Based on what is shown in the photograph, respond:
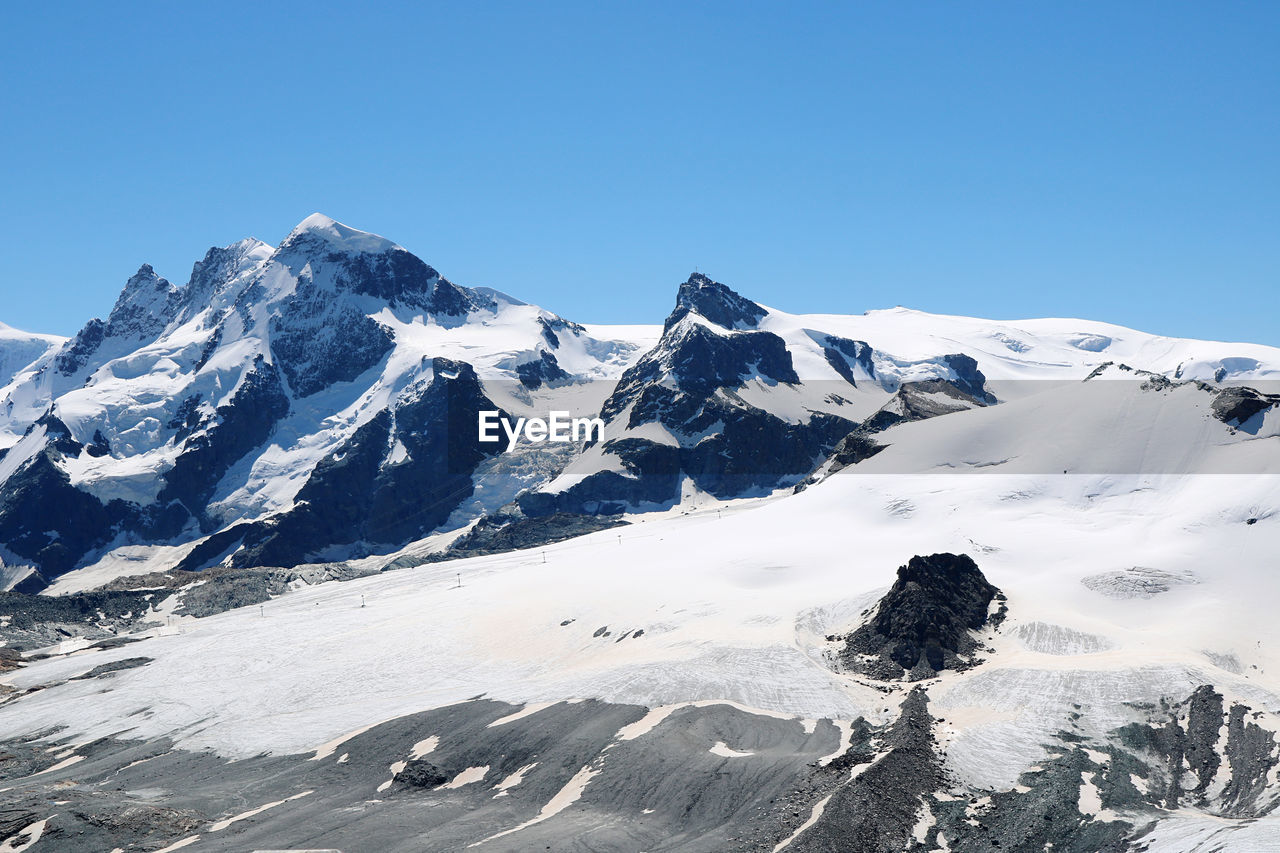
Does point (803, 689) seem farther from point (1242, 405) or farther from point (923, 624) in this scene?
point (1242, 405)

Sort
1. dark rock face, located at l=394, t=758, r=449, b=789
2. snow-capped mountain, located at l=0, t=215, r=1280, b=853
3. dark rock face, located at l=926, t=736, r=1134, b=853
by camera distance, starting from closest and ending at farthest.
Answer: dark rock face, located at l=926, t=736, r=1134, b=853
snow-capped mountain, located at l=0, t=215, r=1280, b=853
dark rock face, located at l=394, t=758, r=449, b=789

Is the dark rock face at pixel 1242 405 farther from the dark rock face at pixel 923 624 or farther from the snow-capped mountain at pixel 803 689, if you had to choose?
the dark rock face at pixel 923 624

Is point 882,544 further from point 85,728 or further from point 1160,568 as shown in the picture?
point 85,728

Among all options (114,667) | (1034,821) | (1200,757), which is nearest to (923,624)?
(1200,757)

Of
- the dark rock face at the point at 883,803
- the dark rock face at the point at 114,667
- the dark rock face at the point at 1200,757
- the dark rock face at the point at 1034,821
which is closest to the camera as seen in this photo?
the dark rock face at the point at 1034,821

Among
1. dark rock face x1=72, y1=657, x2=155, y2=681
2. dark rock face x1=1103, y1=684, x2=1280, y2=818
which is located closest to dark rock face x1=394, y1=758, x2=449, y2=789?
dark rock face x1=1103, y1=684, x2=1280, y2=818

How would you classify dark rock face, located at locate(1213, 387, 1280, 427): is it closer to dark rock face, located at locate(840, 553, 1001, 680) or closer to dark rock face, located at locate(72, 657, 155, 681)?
dark rock face, located at locate(840, 553, 1001, 680)

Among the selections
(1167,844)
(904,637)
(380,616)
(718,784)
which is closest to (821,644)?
(904,637)

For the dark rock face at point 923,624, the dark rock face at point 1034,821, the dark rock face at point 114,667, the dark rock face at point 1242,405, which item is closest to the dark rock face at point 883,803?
the dark rock face at point 1034,821
